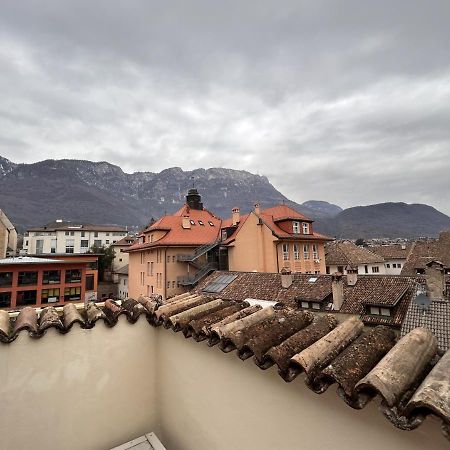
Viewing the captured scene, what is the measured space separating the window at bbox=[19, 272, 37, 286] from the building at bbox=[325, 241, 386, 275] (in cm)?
3953

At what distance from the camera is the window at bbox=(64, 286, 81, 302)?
127 feet

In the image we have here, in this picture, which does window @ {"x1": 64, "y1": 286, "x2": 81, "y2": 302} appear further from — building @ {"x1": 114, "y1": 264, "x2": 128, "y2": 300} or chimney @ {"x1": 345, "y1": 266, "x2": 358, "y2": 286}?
chimney @ {"x1": 345, "y1": 266, "x2": 358, "y2": 286}

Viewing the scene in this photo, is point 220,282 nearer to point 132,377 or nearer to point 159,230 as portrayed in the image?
point 159,230

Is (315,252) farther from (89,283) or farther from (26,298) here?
(89,283)

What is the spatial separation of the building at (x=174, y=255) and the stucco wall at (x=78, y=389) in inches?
1210

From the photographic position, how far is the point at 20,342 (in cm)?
276

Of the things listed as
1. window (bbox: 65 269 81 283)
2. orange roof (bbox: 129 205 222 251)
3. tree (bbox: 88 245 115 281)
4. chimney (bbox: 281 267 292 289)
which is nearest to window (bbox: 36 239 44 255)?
tree (bbox: 88 245 115 281)

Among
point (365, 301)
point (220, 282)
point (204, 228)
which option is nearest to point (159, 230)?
point (204, 228)

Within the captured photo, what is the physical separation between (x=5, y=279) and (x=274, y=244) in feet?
105

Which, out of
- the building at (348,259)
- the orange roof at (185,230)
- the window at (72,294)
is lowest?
the window at (72,294)

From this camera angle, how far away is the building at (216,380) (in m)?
1.69

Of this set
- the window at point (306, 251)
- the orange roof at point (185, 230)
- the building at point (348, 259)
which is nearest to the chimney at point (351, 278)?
the window at point (306, 251)

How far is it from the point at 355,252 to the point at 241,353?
51664 millimetres

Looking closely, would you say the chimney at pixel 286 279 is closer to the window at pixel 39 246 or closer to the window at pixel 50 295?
the window at pixel 50 295
